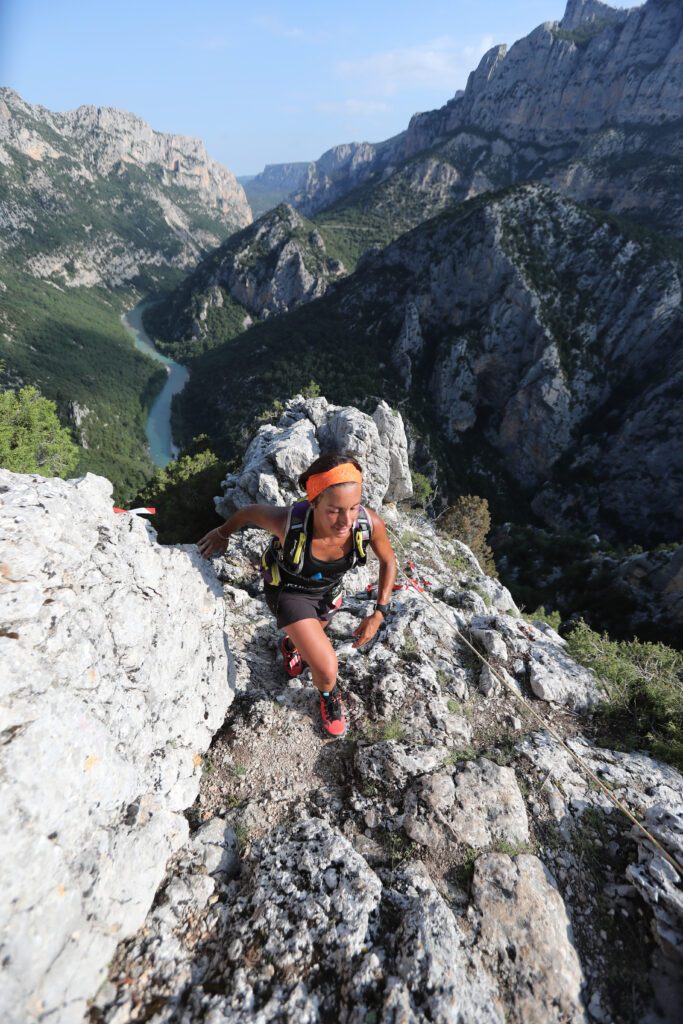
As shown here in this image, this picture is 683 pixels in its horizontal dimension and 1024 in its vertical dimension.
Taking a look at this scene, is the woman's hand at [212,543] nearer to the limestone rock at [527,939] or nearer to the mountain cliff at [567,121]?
the limestone rock at [527,939]

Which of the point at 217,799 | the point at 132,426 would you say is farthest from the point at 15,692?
the point at 132,426

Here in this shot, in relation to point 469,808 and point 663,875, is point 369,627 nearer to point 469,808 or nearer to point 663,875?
point 469,808

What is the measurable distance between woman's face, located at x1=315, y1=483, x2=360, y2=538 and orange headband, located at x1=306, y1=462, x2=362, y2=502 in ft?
0.17

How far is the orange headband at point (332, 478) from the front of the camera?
4.38 m

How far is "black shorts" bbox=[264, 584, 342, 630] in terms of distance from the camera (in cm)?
480

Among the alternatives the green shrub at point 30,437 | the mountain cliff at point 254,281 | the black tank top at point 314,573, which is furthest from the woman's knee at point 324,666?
the mountain cliff at point 254,281

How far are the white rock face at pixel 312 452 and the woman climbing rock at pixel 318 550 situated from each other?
11.5 ft

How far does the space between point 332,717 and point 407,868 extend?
5.45 ft

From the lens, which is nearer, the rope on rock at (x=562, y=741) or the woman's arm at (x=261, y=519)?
the rope on rock at (x=562, y=741)

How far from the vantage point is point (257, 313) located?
158m

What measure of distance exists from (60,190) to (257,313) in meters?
131

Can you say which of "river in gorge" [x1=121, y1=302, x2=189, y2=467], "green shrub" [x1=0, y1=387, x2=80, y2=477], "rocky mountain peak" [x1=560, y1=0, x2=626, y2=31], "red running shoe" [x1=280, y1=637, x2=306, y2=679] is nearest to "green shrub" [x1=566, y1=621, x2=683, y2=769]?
"red running shoe" [x1=280, y1=637, x2=306, y2=679]

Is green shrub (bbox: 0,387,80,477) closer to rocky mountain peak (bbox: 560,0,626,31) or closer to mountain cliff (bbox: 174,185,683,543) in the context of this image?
mountain cliff (bbox: 174,185,683,543)

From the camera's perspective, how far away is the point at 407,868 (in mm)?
3943
